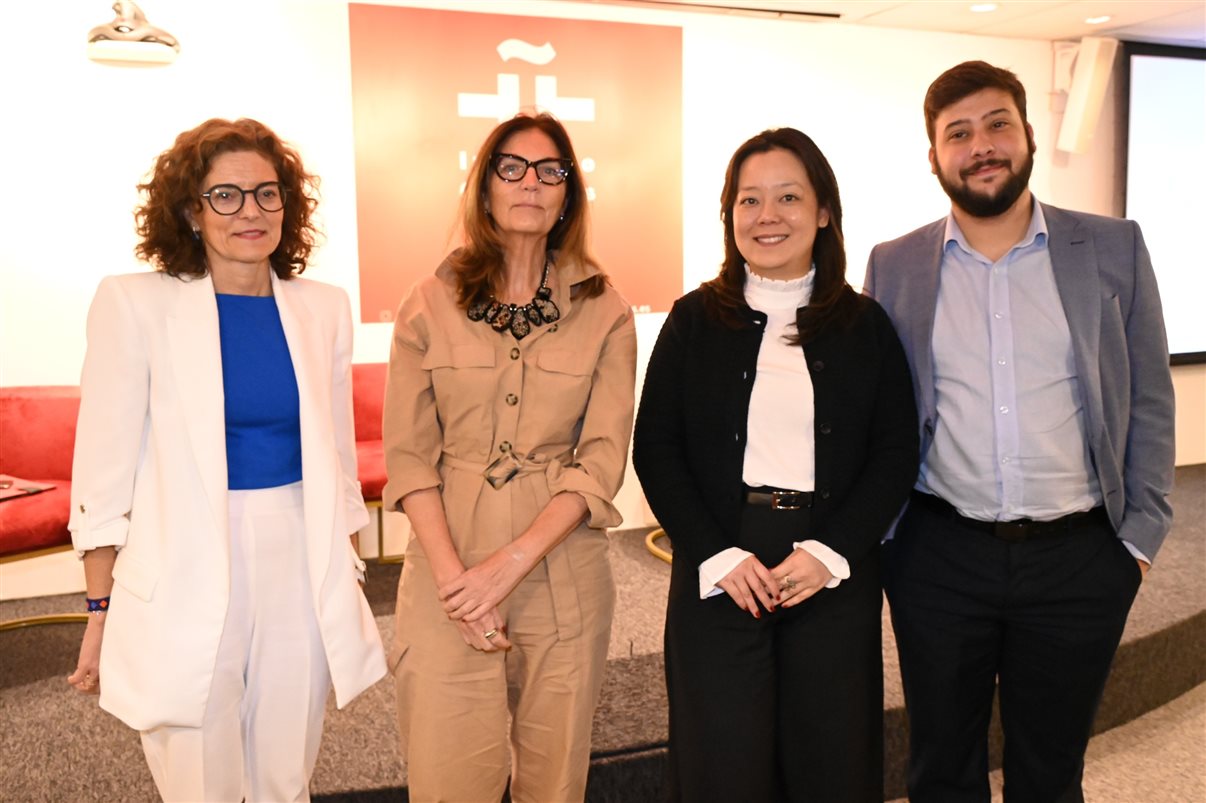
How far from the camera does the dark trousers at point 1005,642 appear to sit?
2135mm

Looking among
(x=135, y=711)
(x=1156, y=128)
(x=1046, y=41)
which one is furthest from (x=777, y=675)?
(x=1156, y=128)

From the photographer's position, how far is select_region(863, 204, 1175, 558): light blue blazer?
2133 mm

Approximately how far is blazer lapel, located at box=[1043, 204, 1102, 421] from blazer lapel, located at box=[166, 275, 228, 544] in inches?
68.9

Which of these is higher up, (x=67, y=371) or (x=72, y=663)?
(x=67, y=371)

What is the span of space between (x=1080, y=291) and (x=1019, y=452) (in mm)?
376

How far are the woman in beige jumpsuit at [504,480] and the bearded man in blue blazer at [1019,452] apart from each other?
760mm

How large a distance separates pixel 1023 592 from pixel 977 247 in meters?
0.78

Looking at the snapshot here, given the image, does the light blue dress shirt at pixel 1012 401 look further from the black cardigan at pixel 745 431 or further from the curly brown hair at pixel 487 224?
the curly brown hair at pixel 487 224

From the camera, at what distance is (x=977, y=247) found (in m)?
2.26

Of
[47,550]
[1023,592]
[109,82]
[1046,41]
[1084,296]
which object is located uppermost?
[1046,41]

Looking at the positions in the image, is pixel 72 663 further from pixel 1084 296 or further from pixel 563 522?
pixel 1084 296

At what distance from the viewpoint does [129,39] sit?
4.14m

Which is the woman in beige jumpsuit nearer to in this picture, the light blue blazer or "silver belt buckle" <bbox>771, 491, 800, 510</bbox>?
"silver belt buckle" <bbox>771, 491, 800, 510</bbox>

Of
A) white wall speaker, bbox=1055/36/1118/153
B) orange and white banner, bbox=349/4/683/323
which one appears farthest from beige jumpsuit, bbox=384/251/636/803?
white wall speaker, bbox=1055/36/1118/153
